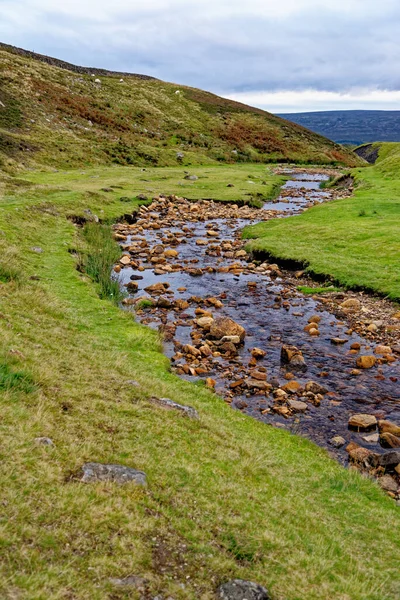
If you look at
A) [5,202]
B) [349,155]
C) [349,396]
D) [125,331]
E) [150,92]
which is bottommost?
[349,396]

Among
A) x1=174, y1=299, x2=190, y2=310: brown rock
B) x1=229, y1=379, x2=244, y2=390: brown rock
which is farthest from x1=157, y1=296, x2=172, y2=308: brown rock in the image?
x1=229, y1=379, x2=244, y2=390: brown rock

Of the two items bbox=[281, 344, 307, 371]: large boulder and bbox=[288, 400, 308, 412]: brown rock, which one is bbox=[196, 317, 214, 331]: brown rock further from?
bbox=[288, 400, 308, 412]: brown rock

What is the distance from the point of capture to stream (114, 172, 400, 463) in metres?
15.2

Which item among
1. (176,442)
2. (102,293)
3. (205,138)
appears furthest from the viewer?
(205,138)

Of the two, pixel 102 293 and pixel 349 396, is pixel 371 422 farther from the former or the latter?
pixel 102 293

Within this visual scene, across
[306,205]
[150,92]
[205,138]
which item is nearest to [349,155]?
[205,138]

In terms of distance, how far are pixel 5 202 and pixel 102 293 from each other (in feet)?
52.5

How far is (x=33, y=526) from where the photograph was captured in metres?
6.27

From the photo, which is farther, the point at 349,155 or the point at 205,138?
the point at 349,155

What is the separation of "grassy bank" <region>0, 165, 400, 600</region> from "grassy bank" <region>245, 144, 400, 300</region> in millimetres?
15985

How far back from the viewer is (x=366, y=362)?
18.1 m

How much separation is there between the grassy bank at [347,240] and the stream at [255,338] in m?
2.39

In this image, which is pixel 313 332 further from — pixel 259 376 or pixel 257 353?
pixel 259 376

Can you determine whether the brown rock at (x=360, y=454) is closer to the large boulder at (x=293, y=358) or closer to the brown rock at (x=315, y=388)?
the brown rock at (x=315, y=388)
